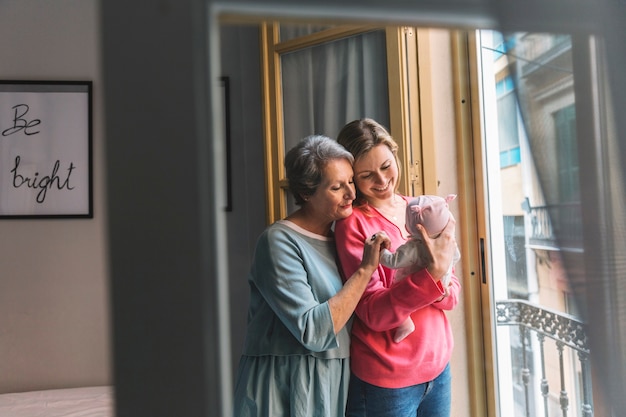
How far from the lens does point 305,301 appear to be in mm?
1253

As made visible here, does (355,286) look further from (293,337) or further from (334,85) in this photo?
(334,85)

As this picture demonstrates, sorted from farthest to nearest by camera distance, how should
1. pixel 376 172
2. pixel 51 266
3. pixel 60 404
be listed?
1. pixel 51 266
2. pixel 60 404
3. pixel 376 172

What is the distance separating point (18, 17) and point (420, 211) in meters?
2.26

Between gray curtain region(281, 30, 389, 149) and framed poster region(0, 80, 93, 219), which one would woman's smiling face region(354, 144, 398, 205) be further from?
framed poster region(0, 80, 93, 219)

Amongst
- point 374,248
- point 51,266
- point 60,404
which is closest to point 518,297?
point 374,248

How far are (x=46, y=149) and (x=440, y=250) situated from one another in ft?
6.91

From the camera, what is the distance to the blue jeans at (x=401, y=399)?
1.30 metres

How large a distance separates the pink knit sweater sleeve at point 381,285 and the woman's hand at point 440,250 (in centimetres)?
2

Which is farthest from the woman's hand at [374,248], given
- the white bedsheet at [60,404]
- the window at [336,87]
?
the white bedsheet at [60,404]

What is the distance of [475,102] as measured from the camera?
6.59ft

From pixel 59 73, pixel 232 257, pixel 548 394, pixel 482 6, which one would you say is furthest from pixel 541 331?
pixel 59 73

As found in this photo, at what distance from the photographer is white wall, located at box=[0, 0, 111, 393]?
8.70ft

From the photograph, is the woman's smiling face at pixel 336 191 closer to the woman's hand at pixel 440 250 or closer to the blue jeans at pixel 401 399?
the woman's hand at pixel 440 250

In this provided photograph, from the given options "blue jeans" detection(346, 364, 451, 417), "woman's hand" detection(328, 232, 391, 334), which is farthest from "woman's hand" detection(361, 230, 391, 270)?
"blue jeans" detection(346, 364, 451, 417)
